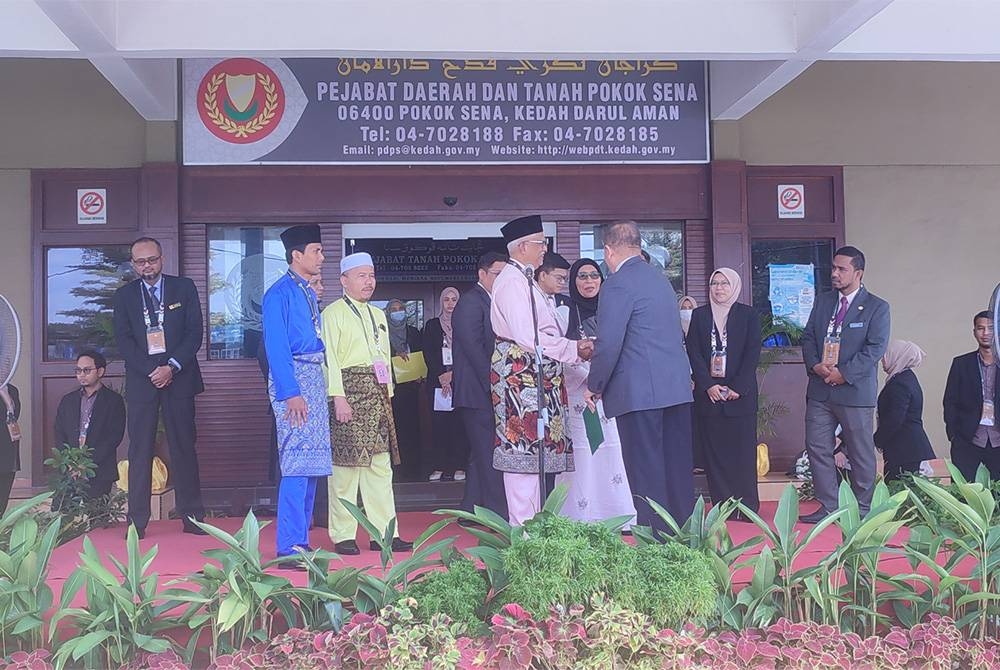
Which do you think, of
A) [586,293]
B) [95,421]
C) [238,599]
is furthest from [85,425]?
[238,599]

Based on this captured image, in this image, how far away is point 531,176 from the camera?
7395 millimetres

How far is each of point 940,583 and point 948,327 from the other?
5.10m

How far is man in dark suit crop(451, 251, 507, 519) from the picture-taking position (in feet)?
18.2

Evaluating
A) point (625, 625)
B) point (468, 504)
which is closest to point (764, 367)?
point (468, 504)

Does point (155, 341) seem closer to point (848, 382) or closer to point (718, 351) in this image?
point (718, 351)

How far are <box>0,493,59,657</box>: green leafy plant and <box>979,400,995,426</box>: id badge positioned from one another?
510 centimetres

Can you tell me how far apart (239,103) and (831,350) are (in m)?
4.47

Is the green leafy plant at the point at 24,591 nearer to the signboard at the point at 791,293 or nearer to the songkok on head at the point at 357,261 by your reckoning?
the songkok on head at the point at 357,261

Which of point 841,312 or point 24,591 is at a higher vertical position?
point 841,312

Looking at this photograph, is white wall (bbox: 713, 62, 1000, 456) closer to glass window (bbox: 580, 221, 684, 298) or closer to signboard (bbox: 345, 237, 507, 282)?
glass window (bbox: 580, 221, 684, 298)

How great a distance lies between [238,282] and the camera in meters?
7.32

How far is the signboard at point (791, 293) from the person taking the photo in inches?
302

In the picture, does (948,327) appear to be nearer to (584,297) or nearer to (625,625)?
(584,297)

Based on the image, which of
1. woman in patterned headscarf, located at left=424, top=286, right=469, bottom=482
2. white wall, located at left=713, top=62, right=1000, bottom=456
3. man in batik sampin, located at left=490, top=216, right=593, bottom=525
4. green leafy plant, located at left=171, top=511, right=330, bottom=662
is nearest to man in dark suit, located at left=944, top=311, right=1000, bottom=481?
white wall, located at left=713, top=62, right=1000, bottom=456
